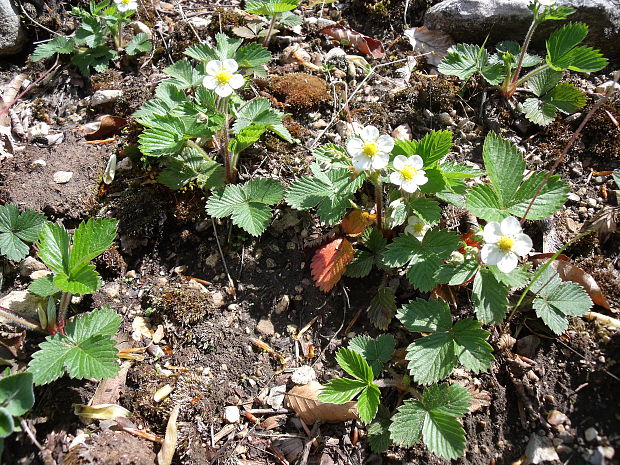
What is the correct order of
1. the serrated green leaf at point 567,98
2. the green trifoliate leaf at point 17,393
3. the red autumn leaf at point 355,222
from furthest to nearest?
the serrated green leaf at point 567,98
the red autumn leaf at point 355,222
the green trifoliate leaf at point 17,393

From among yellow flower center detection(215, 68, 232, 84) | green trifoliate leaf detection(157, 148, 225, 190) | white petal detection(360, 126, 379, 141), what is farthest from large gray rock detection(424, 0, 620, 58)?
green trifoliate leaf detection(157, 148, 225, 190)

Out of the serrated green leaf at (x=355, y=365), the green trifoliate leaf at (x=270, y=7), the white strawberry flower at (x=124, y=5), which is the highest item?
the green trifoliate leaf at (x=270, y=7)

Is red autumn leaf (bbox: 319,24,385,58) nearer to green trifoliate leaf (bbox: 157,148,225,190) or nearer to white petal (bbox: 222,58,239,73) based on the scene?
white petal (bbox: 222,58,239,73)

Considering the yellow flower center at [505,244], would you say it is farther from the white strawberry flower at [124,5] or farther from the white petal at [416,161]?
the white strawberry flower at [124,5]

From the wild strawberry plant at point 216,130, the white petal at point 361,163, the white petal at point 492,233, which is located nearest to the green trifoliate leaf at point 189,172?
the wild strawberry plant at point 216,130

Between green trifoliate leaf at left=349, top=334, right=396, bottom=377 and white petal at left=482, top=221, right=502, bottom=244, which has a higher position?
white petal at left=482, top=221, right=502, bottom=244

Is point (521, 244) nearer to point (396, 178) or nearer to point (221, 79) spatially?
point (396, 178)
